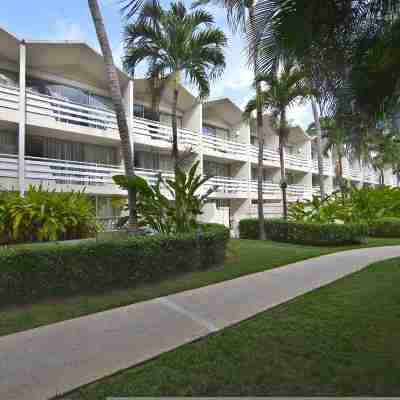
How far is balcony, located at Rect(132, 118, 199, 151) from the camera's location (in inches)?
760

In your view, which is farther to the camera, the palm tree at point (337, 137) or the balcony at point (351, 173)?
the balcony at point (351, 173)

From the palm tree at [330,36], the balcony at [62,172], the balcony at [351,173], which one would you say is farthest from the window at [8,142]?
the balcony at [351,173]

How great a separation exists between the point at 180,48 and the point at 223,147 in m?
12.8

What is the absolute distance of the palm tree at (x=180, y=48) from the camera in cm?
1277

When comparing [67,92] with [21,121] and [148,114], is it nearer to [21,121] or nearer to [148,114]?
[21,121]

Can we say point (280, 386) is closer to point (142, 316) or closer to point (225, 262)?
point (142, 316)

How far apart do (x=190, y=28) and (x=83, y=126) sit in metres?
7.24

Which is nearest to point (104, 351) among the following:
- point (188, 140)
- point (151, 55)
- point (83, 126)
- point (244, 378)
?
point (244, 378)

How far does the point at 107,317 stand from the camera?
5395mm

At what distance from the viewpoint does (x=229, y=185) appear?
1017 inches

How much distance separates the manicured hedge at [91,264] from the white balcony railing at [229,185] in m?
15.9

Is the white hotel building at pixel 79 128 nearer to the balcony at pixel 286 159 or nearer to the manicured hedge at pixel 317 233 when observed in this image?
the balcony at pixel 286 159

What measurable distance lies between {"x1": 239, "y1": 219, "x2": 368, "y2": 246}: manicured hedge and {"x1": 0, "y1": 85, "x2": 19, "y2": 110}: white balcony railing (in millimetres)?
13080

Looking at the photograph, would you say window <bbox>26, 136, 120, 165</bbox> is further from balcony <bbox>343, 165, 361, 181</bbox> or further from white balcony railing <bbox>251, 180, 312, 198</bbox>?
balcony <bbox>343, 165, 361, 181</bbox>
